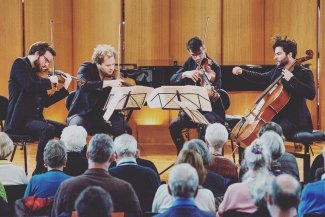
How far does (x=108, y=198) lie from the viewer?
2.70 meters

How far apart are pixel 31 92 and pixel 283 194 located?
431 centimetres

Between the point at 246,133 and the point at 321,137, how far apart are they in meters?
0.79

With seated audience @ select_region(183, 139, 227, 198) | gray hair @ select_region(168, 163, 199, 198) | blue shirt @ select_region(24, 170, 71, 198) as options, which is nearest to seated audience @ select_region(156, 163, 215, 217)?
gray hair @ select_region(168, 163, 199, 198)

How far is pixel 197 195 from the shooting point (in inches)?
150

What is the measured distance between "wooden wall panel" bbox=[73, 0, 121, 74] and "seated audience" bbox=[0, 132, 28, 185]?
5.20 m

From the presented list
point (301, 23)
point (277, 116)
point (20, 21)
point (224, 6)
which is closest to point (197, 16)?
point (224, 6)

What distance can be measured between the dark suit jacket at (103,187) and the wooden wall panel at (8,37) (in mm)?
6219

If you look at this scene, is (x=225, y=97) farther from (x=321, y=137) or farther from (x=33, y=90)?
(x=33, y=90)

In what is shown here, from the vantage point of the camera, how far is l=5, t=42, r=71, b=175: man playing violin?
645 centimetres

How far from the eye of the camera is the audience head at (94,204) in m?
2.66

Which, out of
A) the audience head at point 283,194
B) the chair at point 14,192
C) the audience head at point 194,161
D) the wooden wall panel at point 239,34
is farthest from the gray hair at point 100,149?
the wooden wall panel at point 239,34

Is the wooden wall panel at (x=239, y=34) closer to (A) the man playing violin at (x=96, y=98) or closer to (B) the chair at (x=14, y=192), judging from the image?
(A) the man playing violin at (x=96, y=98)

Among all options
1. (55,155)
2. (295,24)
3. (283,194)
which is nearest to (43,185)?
(55,155)

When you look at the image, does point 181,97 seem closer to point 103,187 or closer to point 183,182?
point 103,187
